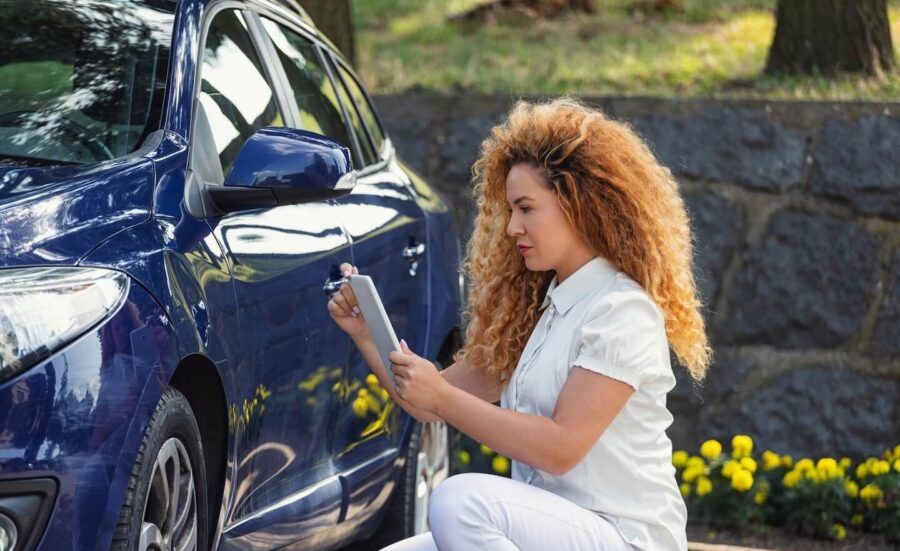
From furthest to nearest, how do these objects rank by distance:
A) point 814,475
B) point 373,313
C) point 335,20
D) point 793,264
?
point 335,20 → point 793,264 → point 814,475 → point 373,313

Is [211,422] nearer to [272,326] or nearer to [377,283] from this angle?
[272,326]

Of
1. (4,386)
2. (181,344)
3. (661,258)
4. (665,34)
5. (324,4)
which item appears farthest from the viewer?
(665,34)

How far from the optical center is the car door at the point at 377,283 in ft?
14.0

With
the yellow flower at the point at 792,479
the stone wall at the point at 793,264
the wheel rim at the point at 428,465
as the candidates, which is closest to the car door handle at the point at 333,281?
the wheel rim at the point at 428,465

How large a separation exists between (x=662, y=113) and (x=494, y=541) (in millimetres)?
4955

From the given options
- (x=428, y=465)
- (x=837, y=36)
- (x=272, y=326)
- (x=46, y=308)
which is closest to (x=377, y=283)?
(x=272, y=326)

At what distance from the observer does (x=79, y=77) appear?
143 inches

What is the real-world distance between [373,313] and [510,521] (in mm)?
514

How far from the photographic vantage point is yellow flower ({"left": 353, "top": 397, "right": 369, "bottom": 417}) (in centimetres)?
427

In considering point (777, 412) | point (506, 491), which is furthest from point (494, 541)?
point (777, 412)

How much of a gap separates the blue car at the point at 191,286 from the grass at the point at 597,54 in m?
3.75

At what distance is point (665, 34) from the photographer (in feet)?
33.8

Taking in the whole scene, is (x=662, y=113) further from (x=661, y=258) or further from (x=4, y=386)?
(x=4, y=386)

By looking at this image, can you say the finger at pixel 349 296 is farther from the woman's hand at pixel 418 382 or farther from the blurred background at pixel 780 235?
the blurred background at pixel 780 235
